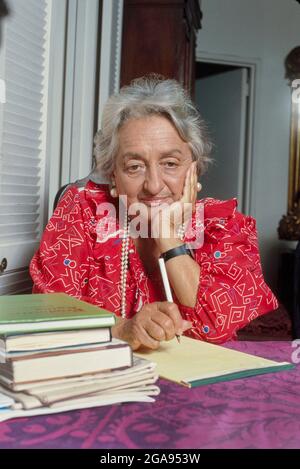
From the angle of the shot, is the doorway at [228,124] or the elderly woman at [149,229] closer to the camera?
the elderly woman at [149,229]

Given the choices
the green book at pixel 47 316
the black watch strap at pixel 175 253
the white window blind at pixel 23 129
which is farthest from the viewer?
the white window blind at pixel 23 129

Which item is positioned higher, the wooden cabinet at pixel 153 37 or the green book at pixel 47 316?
the wooden cabinet at pixel 153 37

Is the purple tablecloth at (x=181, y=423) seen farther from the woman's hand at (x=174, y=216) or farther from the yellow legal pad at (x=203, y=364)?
the woman's hand at (x=174, y=216)

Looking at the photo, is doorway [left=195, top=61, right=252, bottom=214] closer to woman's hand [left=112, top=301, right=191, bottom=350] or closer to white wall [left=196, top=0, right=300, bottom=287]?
white wall [left=196, top=0, right=300, bottom=287]

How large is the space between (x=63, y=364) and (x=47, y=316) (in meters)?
0.07

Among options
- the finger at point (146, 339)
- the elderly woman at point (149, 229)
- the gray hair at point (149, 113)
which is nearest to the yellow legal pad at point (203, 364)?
the finger at point (146, 339)

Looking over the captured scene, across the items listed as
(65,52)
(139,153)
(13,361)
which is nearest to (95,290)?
(139,153)

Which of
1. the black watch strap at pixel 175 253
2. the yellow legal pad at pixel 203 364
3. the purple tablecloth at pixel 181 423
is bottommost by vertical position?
the purple tablecloth at pixel 181 423

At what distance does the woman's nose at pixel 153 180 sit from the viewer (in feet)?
5.47

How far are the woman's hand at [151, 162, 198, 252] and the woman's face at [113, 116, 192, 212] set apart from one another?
2 cm

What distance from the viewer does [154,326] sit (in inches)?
46.1

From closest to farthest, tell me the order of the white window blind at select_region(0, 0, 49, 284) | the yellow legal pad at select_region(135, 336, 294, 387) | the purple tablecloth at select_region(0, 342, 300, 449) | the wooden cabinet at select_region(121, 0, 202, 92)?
the purple tablecloth at select_region(0, 342, 300, 449), the yellow legal pad at select_region(135, 336, 294, 387), the white window blind at select_region(0, 0, 49, 284), the wooden cabinet at select_region(121, 0, 202, 92)

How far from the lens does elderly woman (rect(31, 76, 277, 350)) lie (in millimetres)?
1600

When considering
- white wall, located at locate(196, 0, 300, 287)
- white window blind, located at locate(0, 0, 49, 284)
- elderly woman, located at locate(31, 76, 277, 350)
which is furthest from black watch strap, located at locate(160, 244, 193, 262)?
white wall, located at locate(196, 0, 300, 287)
